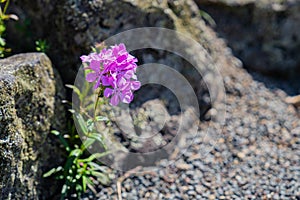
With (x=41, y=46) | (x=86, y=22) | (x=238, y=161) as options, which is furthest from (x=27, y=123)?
(x=238, y=161)

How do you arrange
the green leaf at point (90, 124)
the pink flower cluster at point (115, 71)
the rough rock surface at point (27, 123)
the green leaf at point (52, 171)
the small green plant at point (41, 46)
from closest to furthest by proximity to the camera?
the pink flower cluster at point (115, 71) → the rough rock surface at point (27, 123) → the green leaf at point (90, 124) → the green leaf at point (52, 171) → the small green plant at point (41, 46)

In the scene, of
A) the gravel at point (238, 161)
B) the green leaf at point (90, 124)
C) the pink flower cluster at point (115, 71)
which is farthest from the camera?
the gravel at point (238, 161)

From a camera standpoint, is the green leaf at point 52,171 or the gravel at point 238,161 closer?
the green leaf at point 52,171

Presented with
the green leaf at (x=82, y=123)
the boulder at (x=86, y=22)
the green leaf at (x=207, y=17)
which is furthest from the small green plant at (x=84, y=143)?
the green leaf at (x=207, y=17)

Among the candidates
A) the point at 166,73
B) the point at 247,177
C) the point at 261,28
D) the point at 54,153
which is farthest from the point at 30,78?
the point at 261,28

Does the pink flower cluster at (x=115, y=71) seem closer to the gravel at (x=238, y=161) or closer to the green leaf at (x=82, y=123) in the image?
the green leaf at (x=82, y=123)

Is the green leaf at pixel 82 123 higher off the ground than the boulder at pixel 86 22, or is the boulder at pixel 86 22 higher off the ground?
the boulder at pixel 86 22
